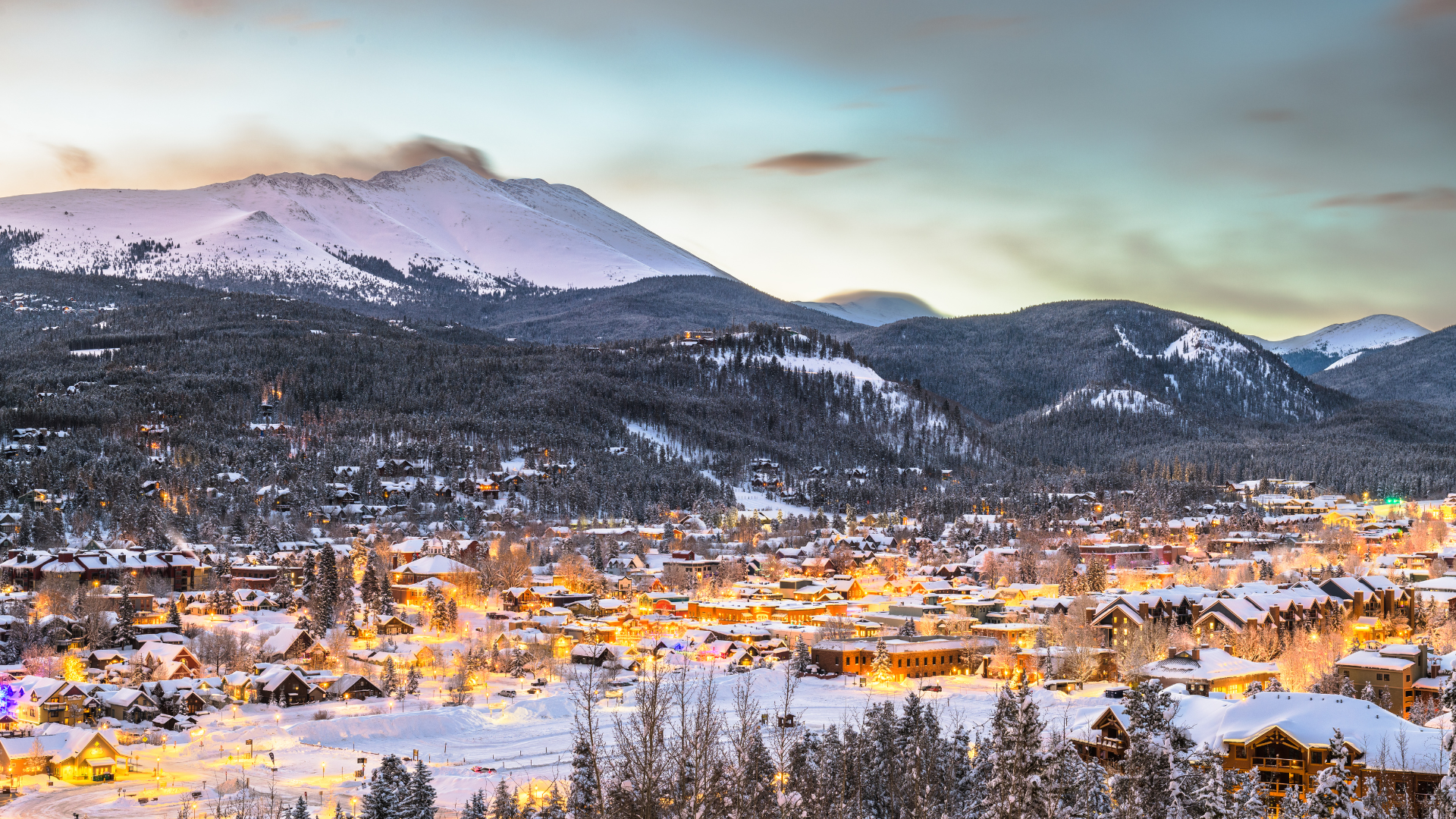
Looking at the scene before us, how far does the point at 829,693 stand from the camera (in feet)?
217

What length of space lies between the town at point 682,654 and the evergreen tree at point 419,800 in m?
0.17

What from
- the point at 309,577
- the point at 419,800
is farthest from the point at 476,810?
the point at 309,577

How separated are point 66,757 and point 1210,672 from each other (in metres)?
46.1

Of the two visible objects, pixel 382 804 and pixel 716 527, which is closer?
pixel 382 804

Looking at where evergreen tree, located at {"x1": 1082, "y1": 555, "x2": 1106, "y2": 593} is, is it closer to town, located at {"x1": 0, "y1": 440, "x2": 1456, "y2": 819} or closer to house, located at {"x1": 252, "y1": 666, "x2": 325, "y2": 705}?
town, located at {"x1": 0, "y1": 440, "x2": 1456, "y2": 819}

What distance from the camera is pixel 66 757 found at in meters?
48.5

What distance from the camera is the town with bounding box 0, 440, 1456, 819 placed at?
3775 centimetres

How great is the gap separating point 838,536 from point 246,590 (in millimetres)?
58279

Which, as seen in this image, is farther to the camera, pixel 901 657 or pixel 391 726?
pixel 901 657

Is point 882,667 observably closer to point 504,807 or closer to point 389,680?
point 389,680

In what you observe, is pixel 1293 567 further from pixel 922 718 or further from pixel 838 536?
pixel 922 718

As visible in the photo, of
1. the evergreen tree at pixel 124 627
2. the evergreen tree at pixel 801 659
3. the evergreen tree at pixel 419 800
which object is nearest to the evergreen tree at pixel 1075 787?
the evergreen tree at pixel 419 800

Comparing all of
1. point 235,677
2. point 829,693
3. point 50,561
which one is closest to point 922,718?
point 829,693

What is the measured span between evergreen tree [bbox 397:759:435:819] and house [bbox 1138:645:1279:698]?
1309 inches
